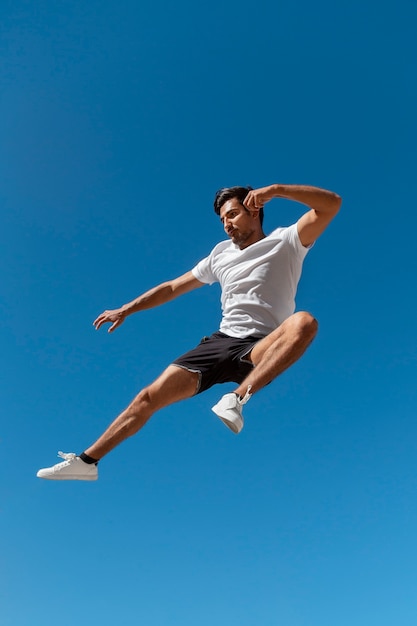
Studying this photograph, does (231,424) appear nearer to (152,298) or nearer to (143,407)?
(143,407)

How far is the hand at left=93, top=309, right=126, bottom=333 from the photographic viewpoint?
6.84m

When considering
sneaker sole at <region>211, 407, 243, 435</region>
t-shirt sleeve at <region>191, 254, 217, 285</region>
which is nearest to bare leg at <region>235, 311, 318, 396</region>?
sneaker sole at <region>211, 407, 243, 435</region>

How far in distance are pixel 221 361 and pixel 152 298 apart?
140 centimetres

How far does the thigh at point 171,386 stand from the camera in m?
5.90

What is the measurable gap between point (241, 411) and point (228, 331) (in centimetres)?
121

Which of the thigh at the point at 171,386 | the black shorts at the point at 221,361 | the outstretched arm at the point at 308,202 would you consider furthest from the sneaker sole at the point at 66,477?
the outstretched arm at the point at 308,202

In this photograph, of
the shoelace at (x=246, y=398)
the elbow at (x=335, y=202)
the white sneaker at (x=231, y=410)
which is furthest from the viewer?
the elbow at (x=335, y=202)

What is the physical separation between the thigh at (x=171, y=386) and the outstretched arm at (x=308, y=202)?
1.64m

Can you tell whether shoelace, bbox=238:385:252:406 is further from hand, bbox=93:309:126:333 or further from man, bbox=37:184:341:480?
hand, bbox=93:309:126:333

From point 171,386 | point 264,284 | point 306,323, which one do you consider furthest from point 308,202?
point 171,386

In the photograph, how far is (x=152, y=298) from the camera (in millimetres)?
7031

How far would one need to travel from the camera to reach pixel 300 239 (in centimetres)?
607

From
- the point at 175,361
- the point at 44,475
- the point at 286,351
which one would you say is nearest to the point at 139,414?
the point at 175,361

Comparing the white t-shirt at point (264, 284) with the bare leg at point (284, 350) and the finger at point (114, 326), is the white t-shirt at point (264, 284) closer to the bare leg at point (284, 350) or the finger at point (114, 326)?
the bare leg at point (284, 350)
